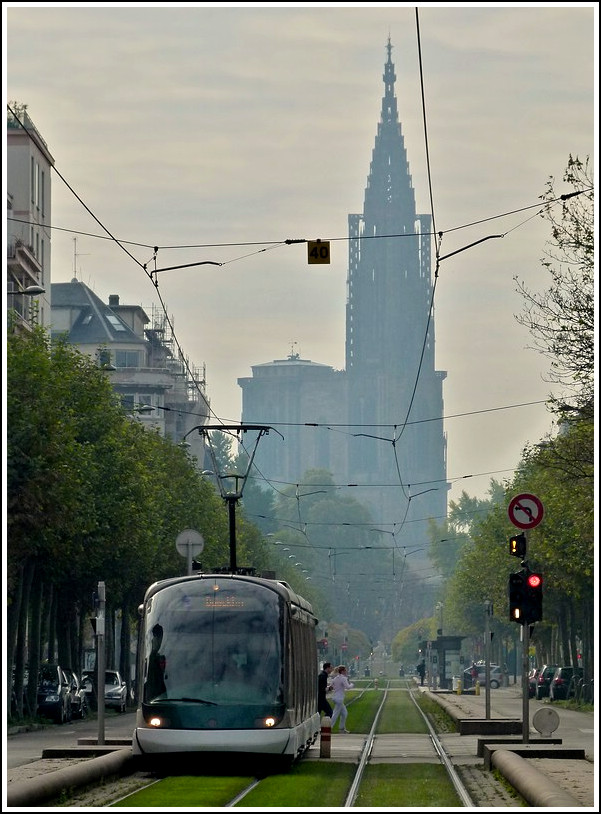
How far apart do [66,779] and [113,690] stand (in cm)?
4156

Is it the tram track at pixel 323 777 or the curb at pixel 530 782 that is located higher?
the curb at pixel 530 782

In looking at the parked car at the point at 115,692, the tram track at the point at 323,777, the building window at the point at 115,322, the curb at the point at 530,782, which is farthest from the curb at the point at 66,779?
the building window at the point at 115,322

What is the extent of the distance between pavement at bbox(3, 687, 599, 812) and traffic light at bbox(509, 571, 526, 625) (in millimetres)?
1985

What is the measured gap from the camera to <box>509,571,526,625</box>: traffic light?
2709 centimetres

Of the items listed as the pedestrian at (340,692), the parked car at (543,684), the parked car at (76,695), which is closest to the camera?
the pedestrian at (340,692)

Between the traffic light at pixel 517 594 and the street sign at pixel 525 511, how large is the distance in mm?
834

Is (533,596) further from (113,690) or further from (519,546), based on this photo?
(113,690)

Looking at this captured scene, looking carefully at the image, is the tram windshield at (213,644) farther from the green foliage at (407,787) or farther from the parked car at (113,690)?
the parked car at (113,690)

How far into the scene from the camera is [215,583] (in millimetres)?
26516

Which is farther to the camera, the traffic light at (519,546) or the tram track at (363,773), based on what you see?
the traffic light at (519,546)

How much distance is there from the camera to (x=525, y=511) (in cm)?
2684

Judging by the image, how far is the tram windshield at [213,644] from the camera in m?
25.7

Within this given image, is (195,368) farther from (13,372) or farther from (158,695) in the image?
(158,695)

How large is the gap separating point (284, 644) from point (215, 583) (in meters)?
1.33
